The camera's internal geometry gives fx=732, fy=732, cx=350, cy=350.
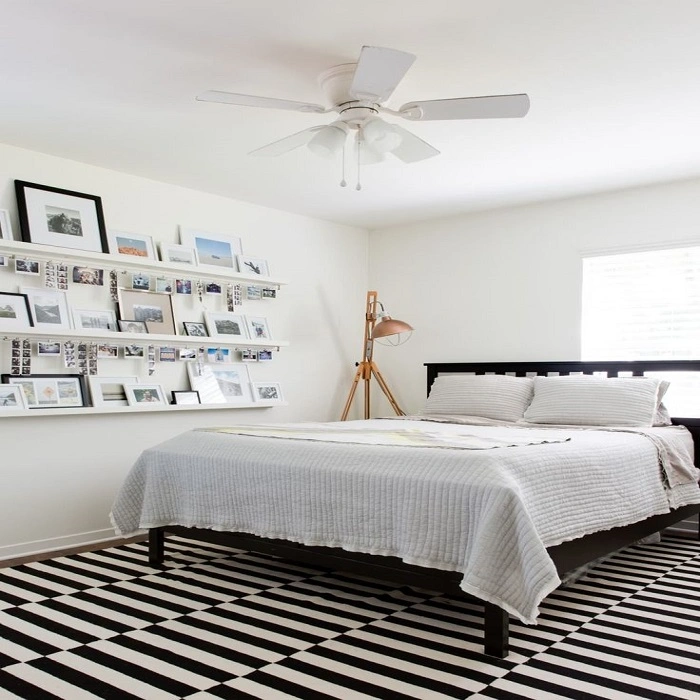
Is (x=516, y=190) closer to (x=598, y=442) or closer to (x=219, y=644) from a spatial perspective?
(x=598, y=442)

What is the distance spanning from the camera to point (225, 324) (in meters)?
5.12

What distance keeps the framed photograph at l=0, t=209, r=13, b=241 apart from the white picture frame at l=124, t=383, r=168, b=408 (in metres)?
1.09

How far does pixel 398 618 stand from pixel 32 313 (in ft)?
8.60

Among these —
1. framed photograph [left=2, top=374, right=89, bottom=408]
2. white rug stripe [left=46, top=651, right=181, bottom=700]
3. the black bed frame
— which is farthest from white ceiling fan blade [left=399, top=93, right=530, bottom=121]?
framed photograph [left=2, top=374, right=89, bottom=408]

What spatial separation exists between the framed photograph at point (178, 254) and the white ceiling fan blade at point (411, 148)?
6.48 ft

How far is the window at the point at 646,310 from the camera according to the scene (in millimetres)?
4746

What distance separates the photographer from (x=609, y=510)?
3102 mm

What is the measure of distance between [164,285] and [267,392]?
1133mm

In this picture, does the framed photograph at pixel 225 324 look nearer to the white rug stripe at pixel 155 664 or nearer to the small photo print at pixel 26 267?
the small photo print at pixel 26 267

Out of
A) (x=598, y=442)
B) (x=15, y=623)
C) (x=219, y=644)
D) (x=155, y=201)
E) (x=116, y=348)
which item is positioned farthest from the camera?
(x=155, y=201)

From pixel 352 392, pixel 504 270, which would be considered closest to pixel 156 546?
pixel 352 392

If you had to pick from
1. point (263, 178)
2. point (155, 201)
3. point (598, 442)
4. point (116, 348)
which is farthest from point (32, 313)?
point (598, 442)

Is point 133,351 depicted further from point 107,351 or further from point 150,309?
point 150,309

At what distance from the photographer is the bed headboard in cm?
457
